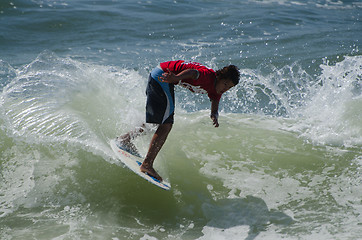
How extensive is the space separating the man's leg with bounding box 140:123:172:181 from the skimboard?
0.06 m

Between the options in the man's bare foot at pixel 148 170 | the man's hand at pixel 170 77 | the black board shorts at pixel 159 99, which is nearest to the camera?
the man's hand at pixel 170 77

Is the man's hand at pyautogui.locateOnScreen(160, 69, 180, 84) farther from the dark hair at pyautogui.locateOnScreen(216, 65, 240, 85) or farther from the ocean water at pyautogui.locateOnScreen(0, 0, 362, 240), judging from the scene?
the ocean water at pyautogui.locateOnScreen(0, 0, 362, 240)

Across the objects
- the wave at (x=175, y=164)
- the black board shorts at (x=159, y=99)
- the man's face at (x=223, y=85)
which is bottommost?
the wave at (x=175, y=164)

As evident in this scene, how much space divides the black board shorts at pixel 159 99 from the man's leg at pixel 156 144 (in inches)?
3.6

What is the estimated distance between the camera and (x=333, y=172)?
518cm

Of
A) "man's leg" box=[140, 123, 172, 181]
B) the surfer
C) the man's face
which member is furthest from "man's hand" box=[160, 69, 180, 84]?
"man's leg" box=[140, 123, 172, 181]

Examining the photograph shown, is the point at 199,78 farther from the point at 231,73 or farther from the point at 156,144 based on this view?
the point at 156,144

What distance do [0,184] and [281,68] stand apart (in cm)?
→ 656

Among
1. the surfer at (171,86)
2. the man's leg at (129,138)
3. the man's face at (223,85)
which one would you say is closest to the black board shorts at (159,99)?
the surfer at (171,86)

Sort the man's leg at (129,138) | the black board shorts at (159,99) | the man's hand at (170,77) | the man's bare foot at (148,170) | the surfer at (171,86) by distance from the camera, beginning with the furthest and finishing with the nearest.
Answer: the man's leg at (129,138) → the man's bare foot at (148,170) → the black board shorts at (159,99) → the surfer at (171,86) → the man's hand at (170,77)

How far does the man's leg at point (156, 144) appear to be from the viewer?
177 inches

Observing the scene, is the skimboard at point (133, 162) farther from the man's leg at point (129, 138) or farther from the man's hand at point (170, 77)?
the man's hand at point (170, 77)

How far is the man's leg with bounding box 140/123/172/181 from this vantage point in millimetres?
4508

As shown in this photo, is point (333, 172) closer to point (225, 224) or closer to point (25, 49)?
point (225, 224)
